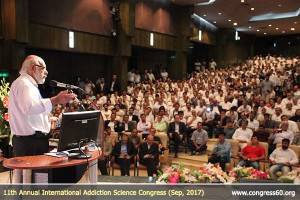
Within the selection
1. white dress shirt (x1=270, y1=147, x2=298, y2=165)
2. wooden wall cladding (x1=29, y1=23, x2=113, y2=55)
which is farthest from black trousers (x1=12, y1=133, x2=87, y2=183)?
wooden wall cladding (x1=29, y1=23, x2=113, y2=55)

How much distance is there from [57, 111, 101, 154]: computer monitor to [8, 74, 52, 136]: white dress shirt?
22cm

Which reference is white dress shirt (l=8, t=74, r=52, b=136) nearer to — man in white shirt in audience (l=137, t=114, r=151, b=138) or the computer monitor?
the computer monitor

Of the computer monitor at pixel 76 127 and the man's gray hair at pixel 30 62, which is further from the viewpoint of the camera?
the man's gray hair at pixel 30 62

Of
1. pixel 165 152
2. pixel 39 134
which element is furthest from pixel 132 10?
pixel 39 134

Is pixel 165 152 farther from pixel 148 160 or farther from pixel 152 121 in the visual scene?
pixel 152 121

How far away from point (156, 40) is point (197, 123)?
9.33 meters

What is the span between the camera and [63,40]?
40.0 ft

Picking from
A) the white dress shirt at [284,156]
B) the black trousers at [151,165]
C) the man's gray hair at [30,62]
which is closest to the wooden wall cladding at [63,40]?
the black trousers at [151,165]

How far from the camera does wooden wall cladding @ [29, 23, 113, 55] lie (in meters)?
11.2

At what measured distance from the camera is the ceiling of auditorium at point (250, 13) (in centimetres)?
1789

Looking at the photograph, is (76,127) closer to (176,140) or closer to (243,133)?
(243,133)

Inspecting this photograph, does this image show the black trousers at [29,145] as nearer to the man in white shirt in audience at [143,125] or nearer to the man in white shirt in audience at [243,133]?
the man in white shirt in audience at [243,133]

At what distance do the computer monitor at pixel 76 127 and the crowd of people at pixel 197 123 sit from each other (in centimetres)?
124

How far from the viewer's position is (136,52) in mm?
18359
